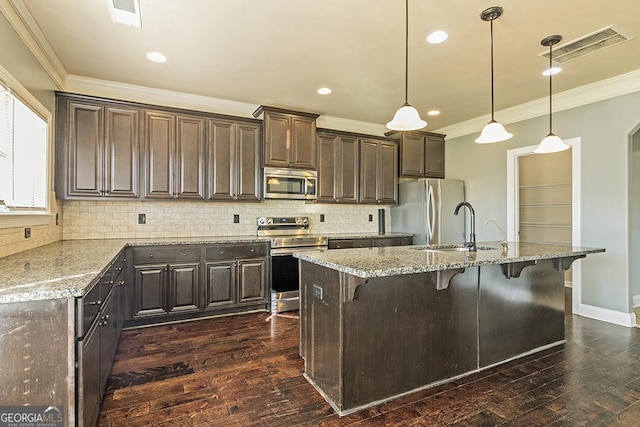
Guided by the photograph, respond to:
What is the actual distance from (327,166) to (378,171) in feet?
2.92

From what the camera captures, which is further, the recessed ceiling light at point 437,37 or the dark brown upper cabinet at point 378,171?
the dark brown upper cabinet at point 378,171

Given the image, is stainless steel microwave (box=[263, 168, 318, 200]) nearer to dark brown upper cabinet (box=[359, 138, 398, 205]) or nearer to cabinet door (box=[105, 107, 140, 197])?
dark brown upper cabinet (box=[359, 138, 398, 205])

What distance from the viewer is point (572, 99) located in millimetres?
4016

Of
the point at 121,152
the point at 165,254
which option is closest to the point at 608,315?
the point at 165,254

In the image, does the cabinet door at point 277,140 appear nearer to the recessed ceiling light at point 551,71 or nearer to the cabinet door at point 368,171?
the cabinet door at point 368,171

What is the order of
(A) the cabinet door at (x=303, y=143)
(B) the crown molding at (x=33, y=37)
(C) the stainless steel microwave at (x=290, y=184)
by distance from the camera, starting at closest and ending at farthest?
(B) the crown molding at (x=33, y=37), (C) the stainless steel microwave at (x=290, y=184), (A) the cabinet door at (x=303, y=143)

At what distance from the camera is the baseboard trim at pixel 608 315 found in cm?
362

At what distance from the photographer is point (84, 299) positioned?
1495 mm

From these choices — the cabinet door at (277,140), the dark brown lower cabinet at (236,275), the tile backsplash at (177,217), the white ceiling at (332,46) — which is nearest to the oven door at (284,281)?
the dark brown lower cabinet at (236,275)

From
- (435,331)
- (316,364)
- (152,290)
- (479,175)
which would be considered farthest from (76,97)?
(479,175)

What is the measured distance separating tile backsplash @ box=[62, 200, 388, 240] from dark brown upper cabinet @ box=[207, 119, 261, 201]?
0.35m

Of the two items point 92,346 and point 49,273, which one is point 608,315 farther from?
point 49,273

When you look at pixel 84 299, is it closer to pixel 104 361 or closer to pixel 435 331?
pixel 104 361

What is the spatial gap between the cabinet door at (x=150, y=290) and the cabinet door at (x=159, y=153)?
2.77 feet
